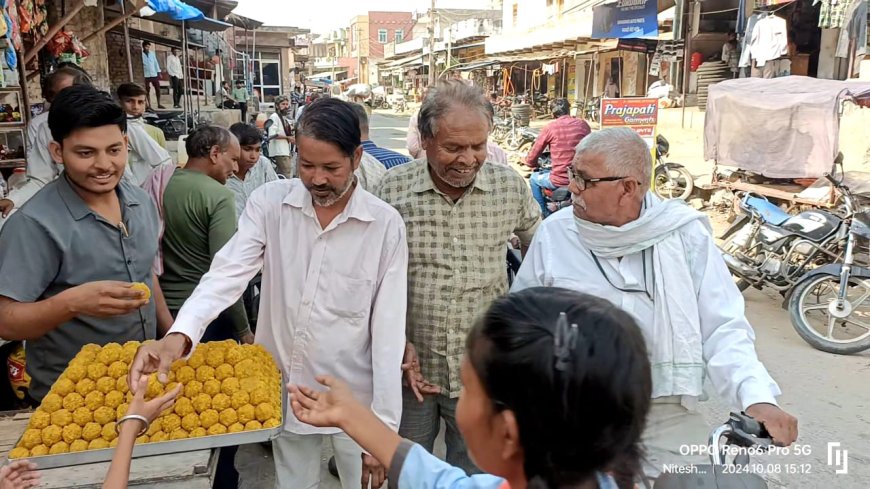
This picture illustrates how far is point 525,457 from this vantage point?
109 centimetres

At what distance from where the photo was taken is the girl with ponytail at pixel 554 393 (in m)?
1.02

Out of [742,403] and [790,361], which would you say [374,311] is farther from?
[790,361]

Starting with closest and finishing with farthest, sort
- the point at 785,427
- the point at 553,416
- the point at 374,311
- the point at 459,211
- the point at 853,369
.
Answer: the point at 553,416, the point at 785,427, the point at 374,311, the point at 459,211, the point at 853,369

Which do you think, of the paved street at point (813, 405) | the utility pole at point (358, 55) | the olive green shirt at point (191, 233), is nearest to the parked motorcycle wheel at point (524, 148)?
the paved street at point (813, 405)

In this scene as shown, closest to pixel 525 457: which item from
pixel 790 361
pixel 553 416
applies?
pixel 553 416

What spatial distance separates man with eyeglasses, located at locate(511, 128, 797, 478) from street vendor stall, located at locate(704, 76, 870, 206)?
6386 millimetres

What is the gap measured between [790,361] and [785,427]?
3885 mm

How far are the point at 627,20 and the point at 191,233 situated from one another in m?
12.0

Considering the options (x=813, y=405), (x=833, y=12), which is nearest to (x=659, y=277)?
(x=813, y=405)

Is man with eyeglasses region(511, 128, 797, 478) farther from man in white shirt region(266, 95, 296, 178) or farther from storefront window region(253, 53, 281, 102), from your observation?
storefront window region(253, 53, 281, 102)

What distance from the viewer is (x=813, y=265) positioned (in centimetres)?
614

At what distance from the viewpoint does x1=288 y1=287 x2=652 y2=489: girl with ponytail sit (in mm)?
1020

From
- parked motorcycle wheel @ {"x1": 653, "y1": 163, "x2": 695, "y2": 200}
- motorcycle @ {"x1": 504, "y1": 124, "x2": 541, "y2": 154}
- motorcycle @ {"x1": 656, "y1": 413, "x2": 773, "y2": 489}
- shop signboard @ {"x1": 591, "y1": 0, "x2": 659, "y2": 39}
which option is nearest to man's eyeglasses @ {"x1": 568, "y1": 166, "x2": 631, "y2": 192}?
motorcycle @ {"x1": 656, "y1": 413, "x2": 773, "y2": 489}

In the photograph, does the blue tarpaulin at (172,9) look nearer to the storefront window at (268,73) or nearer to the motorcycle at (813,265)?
the motorcycle at (813,265)
